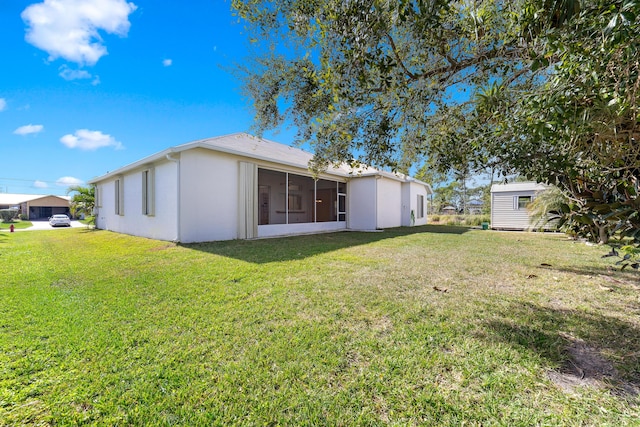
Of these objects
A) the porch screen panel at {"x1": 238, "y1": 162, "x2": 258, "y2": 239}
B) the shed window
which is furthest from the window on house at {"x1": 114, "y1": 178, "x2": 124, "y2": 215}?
the shed window

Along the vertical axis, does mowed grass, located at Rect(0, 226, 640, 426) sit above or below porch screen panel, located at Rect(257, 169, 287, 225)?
below

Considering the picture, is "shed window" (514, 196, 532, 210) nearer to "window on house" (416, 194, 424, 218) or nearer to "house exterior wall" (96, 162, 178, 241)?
"window on house" (416, 194, 424, 218)

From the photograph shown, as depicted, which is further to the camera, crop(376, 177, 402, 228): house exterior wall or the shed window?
the shed window

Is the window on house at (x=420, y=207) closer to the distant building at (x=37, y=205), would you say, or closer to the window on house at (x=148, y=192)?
the window on house at (x=148, y=192)

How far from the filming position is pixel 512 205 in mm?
16734

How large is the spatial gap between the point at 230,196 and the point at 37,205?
1862 inches

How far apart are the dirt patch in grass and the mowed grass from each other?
24 mm

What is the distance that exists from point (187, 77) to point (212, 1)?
205 inches

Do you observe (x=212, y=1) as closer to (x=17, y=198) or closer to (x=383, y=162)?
(x=383, y=162)

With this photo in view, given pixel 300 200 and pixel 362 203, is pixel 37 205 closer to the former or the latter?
pixel 300 200

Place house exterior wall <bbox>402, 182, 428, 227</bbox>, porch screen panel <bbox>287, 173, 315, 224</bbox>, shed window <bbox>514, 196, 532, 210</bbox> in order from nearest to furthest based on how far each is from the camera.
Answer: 1. porch screen panel <bbox>287, 173, 315, 224</bbox>
2. shed window <bbox>514, 196, 532, 210</bbox>
3. house exterior wall <bbox>402, 182, 428, 227</bbox>

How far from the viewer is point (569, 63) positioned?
206 cm

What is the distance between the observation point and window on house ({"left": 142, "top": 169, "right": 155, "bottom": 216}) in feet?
31.0

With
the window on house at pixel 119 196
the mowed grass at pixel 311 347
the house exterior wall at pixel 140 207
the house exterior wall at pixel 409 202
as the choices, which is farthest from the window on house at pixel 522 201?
the window on house at pixel 119 196
